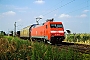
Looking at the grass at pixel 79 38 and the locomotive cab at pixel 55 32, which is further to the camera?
the grass at pixel 79 38

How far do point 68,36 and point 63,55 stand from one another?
31687mm

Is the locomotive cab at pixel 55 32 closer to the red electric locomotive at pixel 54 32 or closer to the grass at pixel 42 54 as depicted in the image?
the red electric locomotive at pixel 54 32

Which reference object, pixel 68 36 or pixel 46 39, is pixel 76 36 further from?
pixel 46 39

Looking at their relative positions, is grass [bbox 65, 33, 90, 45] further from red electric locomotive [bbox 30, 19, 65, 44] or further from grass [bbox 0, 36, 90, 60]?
grass [bbox 0, 36, 90, 60]

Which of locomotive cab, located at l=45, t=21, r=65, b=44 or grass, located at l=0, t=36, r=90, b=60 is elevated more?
locomotive cab, located at l=45, t=21, r=65, b=44

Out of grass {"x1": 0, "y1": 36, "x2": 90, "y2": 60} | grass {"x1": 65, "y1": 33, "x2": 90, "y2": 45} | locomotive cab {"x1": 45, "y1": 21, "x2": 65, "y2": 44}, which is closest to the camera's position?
grass {"x1": 0, "y1": 36, "x2": 90, "y2": 60}

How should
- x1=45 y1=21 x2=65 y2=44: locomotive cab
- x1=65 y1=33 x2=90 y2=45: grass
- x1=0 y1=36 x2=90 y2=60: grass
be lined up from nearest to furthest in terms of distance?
x1=0 y1=36 x2=90 y2=60: grass, x1=45 y1=21 x2=65 y2=44: locomotive cab, x1=65 y1=33 x2=90 y2=45: grass

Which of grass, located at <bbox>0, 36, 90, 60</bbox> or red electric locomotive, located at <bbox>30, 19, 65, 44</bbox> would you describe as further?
red electric locomotive, located at <bbox>30, 19, 65, 44</bbox>

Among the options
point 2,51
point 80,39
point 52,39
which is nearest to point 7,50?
point 2,51

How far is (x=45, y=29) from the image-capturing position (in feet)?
85.1

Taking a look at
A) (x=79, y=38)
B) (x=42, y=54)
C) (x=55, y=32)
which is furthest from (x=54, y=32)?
(x=42, y=54)

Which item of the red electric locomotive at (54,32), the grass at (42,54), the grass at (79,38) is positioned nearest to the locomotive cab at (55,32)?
the red electric locomotive at (54,32)

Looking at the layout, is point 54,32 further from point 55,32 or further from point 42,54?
point 42,54

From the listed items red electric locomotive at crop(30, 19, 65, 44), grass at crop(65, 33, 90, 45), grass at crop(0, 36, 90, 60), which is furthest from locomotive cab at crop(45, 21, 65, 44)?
grass at crop(0, 36, 90, 60)
